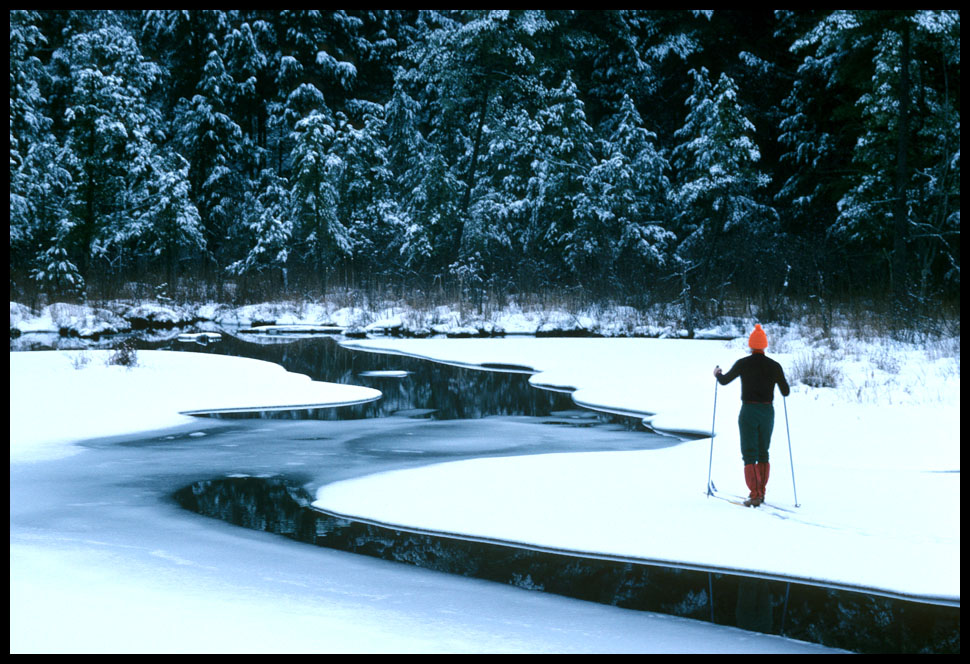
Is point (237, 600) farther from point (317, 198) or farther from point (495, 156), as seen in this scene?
point (495, 156)

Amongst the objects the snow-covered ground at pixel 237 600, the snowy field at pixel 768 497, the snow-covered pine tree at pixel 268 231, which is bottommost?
the snow-covered ground at pixel 237 600

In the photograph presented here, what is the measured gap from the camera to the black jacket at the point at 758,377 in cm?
678

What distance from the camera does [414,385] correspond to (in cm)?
1619

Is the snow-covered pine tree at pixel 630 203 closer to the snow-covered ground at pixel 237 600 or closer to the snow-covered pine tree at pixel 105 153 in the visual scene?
the snow-covered pine tree at pixel 105 153

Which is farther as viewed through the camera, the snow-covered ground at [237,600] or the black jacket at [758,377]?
the black jacket at [758,377]

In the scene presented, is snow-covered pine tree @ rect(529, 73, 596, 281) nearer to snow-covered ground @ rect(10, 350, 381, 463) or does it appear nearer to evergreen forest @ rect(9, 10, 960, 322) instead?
evergreen forest @ rect(9, 10, 960, 322)

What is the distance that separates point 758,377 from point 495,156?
30.1 m

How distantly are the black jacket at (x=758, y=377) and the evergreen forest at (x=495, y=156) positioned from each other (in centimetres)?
1766

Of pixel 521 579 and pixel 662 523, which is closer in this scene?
pixel 521 579

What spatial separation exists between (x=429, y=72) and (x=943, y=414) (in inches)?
1142

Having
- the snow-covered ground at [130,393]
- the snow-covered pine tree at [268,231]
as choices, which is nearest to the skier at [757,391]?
the snow-covered ground at [130,393]

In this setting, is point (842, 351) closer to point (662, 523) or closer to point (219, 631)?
point (662, 523)

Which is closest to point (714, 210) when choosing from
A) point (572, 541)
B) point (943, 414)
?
point (943, 414)

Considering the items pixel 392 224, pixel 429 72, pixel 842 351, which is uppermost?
pixel 429 72
